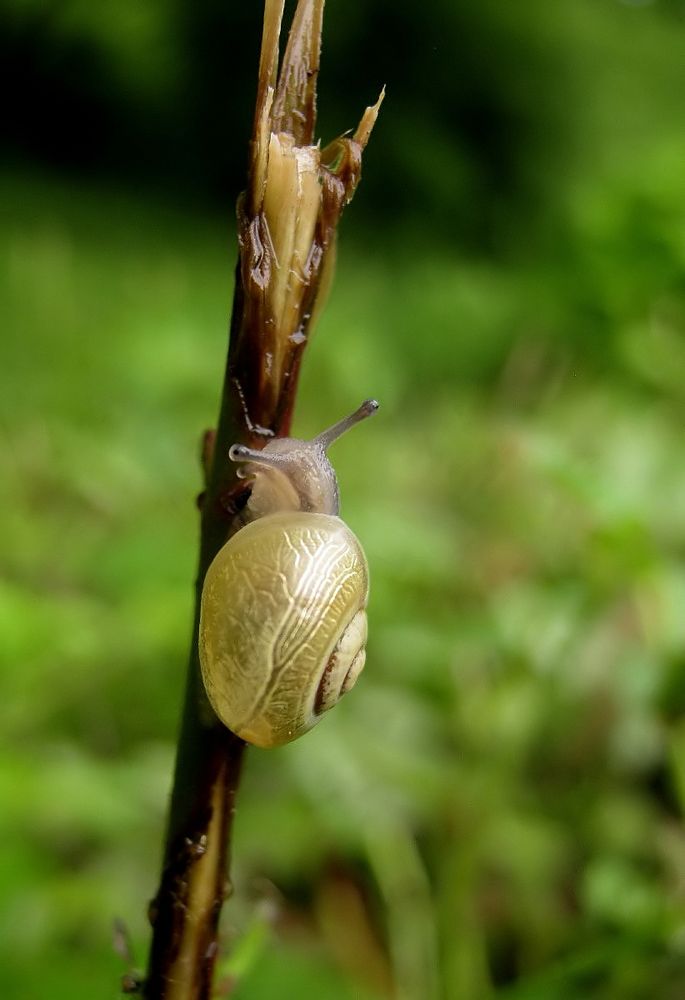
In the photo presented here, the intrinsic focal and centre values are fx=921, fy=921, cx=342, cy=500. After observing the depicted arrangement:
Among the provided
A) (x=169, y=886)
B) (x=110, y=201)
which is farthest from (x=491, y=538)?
(x=110, y=201)

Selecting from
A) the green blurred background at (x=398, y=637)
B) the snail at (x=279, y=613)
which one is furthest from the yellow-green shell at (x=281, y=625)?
the green blurred background at (x=398, y=637)

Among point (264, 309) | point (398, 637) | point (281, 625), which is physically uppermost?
point (264, 309)

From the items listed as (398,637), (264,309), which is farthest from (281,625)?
(398,637)

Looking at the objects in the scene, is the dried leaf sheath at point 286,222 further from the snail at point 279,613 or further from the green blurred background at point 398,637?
the green blurred background at point 398,637

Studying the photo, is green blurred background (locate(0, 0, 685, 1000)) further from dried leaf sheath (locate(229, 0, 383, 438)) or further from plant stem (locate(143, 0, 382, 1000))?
dried leaf sheath (locate(229, 0, 383, 438))

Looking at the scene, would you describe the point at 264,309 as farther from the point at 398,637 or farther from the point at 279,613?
the point at 398,637

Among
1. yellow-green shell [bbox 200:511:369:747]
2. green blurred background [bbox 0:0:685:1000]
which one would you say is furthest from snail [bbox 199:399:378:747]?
green blurred background [bbox 0:0:685:1000]

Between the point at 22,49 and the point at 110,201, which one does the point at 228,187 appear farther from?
the point at 22,49
